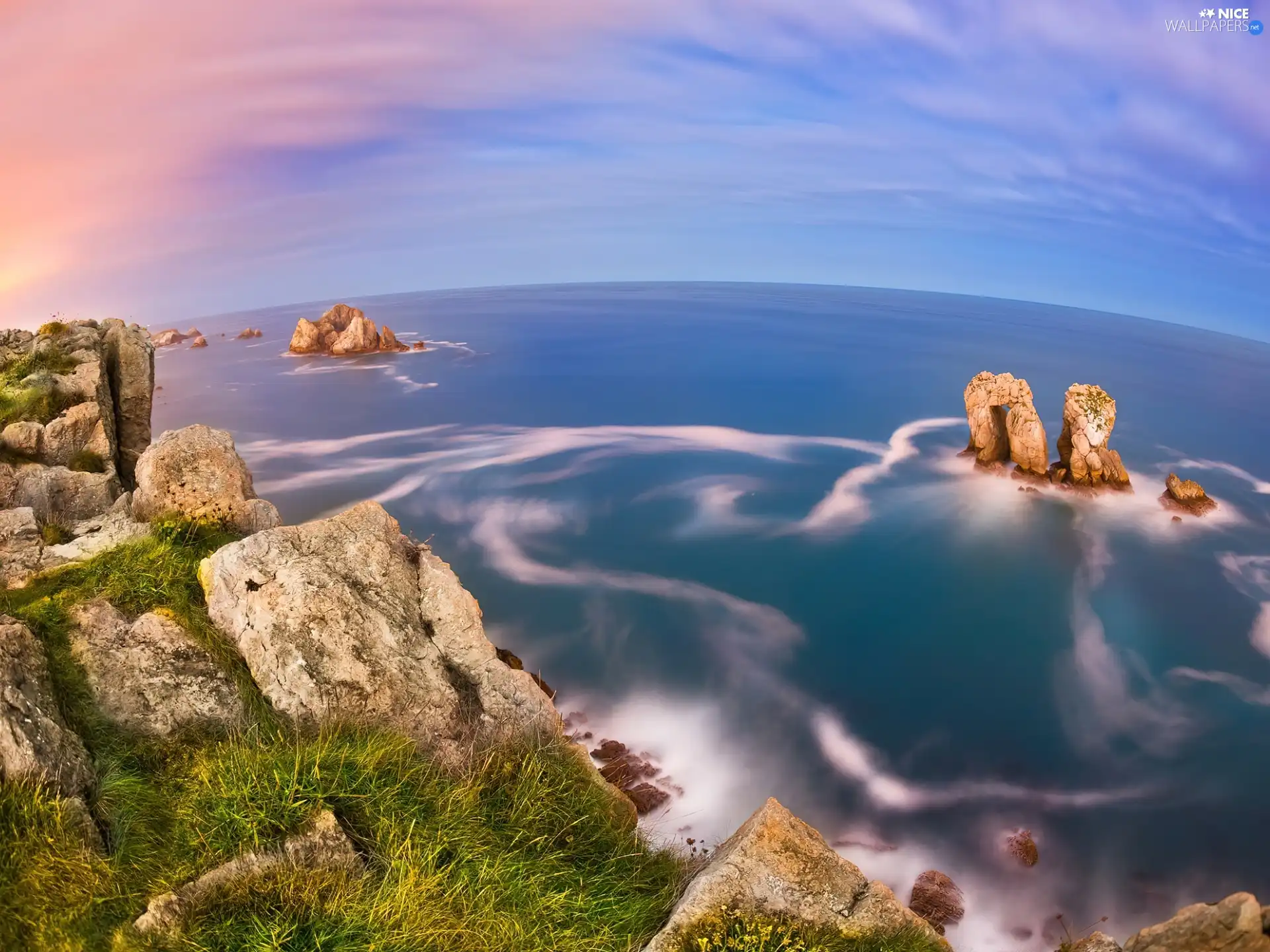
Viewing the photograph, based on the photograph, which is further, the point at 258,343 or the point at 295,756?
the point at 258,343

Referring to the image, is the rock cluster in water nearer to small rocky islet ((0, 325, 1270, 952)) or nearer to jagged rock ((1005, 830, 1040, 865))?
small rocky islet ((0, 325, 1270, 952))

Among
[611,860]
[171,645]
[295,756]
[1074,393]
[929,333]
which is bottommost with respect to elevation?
[611,860]

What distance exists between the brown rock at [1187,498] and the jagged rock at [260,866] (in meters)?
45.1

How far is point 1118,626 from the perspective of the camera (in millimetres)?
27922

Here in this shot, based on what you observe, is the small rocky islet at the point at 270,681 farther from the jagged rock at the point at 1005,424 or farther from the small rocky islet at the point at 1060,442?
the jagged rock at the point at 1005,424

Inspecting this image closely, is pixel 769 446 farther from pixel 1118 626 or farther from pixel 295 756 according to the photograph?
pixel 295 756

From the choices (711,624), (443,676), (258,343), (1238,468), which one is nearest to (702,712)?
(711,624)

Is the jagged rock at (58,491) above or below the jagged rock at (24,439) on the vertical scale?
below

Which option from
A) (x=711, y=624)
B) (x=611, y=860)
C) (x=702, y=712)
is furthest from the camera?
(x=711, y=624)

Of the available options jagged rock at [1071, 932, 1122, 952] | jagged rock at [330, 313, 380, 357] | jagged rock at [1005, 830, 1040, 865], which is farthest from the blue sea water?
jagged rock at [1071, 932, 1122, 952]

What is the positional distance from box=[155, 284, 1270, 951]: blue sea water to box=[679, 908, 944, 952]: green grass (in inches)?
322

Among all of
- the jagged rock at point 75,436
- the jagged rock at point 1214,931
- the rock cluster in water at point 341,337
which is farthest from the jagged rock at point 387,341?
the jagged rock at point 1214,931

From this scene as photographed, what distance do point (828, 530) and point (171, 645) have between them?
32.4 meters

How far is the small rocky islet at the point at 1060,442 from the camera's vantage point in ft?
125
